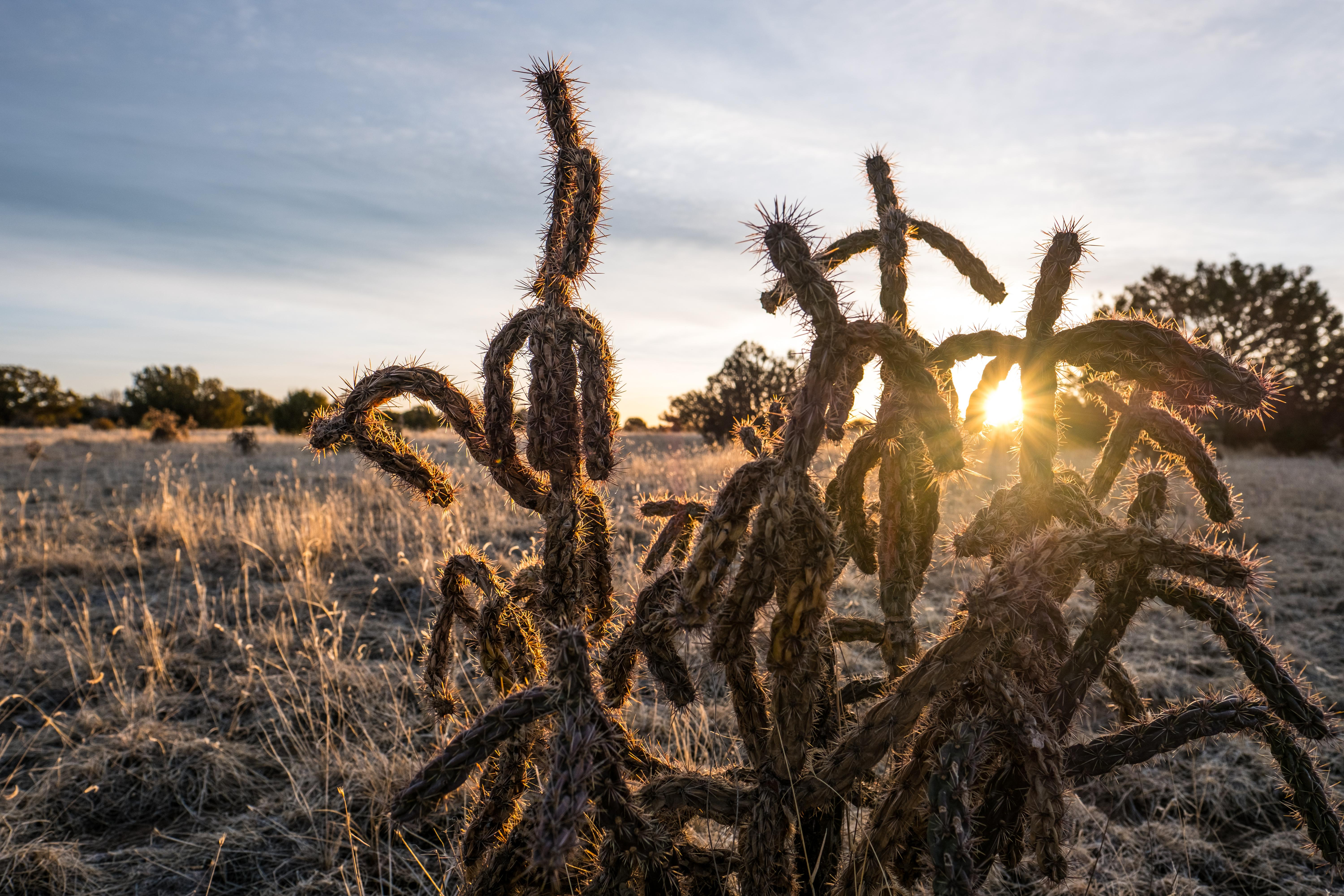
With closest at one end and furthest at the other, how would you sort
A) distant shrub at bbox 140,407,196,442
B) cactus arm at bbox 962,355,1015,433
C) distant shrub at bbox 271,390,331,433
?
cactus arm at bbox 962,355,1015,433
distant shrub at bbox 140,407,196,442
distant shrub at bbox 271,390,331,433

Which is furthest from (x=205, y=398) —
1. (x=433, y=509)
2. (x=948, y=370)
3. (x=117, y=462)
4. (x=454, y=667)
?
(x=948, y=370)

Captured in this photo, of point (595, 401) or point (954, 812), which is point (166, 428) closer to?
point (595, 401)

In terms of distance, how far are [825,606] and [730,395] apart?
1354cm

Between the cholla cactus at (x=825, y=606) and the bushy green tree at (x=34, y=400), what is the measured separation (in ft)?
179

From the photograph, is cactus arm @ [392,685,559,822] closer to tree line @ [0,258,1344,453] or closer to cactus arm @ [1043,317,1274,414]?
cactus arm @ [1043,317,1274,414]

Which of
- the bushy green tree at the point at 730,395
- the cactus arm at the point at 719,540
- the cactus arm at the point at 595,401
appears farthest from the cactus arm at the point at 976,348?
the bushy green tree at the point at 730,395

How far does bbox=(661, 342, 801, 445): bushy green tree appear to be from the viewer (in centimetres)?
1395

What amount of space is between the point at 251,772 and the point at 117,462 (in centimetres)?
1679

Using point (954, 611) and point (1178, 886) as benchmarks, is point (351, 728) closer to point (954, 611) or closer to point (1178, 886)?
point (954, 611)

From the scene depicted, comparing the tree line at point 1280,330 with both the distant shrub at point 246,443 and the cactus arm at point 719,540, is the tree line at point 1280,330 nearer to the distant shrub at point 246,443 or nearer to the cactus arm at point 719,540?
the distant shrub at point 246,443

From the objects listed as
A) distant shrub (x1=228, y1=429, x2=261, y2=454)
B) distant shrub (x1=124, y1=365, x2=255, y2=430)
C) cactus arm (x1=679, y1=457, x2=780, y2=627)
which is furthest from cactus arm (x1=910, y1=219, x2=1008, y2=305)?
distant shrub (x1=124, y1=365, x2=255, y2=430)

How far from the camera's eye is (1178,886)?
2.50 m

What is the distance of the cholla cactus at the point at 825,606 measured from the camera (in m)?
1.23

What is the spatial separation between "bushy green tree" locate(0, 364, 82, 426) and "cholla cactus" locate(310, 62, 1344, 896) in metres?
54.6
